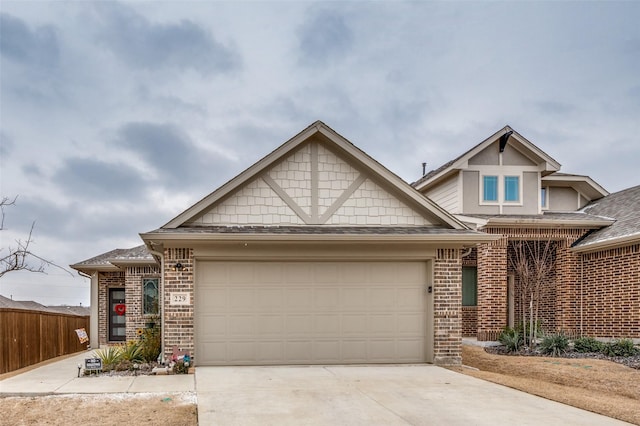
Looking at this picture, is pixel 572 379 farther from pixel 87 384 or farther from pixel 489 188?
pixel 489 188

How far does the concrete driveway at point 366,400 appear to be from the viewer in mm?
6934

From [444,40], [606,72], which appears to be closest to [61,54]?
[444,40]

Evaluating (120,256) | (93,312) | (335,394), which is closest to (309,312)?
(335,394)

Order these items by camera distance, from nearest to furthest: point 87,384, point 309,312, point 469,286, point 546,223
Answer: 1. point 87,384
2. point 309,312
3. point 546,223
4. point 469,286

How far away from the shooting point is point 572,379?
404 inches

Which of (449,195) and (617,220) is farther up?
(449,195)

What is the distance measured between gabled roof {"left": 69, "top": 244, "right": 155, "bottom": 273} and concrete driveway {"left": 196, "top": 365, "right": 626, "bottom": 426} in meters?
8.01

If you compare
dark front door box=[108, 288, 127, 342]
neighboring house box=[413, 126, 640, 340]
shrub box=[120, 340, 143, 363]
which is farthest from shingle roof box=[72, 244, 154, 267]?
neighboring house box=[413, 126, 640, 340]

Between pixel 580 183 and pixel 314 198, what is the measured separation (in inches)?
524

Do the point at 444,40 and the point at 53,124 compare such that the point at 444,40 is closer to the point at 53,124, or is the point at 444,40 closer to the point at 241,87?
the point at 241,87

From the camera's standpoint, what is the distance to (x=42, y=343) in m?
13.5

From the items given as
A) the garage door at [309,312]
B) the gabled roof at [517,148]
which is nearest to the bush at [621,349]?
the garage door at [309,312]

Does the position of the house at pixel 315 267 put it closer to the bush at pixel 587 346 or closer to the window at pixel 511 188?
the bush at pixel 587 346

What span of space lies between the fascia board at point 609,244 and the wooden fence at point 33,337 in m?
16.0
